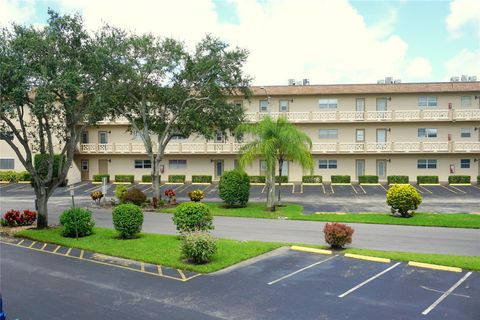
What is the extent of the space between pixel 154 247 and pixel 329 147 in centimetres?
Result: 3012

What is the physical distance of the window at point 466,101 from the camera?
43.4 metres

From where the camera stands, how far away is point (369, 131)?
147 ft

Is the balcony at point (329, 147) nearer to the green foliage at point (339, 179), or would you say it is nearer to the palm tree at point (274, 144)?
the green foliage at point (339, 179)

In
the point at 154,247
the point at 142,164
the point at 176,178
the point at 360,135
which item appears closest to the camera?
the point at 154,247

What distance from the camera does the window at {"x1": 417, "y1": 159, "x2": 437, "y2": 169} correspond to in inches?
1738

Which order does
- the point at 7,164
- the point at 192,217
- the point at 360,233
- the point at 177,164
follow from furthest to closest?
1. the point at 7,164
2. the point at 177,164
3. the point at 360,233
4. the point at 192,217

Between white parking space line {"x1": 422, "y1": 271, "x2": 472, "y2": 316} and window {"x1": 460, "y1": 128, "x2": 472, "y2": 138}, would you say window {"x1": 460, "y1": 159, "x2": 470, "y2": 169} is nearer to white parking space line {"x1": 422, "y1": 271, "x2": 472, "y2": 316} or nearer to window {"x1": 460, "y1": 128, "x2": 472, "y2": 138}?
window {"x1": 460, "y1": 128, "x2": 472, "y2": 138}

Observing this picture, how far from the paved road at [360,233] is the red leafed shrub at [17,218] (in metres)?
1.42

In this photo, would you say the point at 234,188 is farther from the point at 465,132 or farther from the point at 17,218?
the point at 465,132

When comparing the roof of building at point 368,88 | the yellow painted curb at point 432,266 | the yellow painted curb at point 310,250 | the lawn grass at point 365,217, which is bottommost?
the yellow painted curb at point 432,266

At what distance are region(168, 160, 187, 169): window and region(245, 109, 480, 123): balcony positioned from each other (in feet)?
31.2

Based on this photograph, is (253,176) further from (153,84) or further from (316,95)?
(153,84)

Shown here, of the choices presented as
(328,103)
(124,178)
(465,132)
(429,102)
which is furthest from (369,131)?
(124,178)

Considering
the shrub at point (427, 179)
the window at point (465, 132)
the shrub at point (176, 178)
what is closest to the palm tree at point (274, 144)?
the shrub at point (176, 178)
